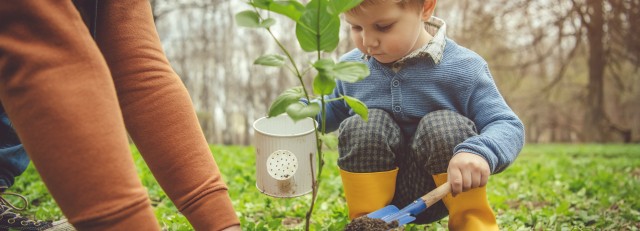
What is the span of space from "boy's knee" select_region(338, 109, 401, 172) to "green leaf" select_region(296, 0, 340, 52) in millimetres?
608

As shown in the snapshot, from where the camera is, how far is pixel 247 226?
1.79m

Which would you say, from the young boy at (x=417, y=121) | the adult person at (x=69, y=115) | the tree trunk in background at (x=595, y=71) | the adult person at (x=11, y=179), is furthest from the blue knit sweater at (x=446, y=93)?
the tree trunk in background at (x=595, y=71)

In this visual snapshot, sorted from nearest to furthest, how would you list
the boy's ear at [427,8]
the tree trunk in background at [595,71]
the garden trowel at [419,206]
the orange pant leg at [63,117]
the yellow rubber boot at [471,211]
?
the orange pant leg at [63,117] → the garden trowel at [419,206] → the yellow rubber boot at [471,211] → the boy's ear at [427,8] → the tree trunk in background at [595,71]

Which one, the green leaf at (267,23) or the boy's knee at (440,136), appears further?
the boy's knee at (440,136)

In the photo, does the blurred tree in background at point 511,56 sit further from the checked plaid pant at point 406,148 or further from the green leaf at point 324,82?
the green leaf at point 324,82

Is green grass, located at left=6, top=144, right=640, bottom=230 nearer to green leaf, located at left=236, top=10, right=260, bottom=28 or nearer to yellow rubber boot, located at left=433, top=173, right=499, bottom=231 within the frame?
yellow rubber boot, located at left=433, top=173, right=499, bottom=231

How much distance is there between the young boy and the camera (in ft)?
5.01

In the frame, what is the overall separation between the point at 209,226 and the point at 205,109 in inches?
790

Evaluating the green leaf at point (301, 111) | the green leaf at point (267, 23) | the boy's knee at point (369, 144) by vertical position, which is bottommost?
the boy's knee at point (369, 144)

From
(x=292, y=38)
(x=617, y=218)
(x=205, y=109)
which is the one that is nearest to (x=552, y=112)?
(x=292, y=38)

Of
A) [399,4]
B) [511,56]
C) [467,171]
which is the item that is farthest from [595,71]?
[467,171]

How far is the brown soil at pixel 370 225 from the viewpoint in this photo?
1.32 m

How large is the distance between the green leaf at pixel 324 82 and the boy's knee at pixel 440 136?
1.96 feet

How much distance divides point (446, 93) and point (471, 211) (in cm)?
41
